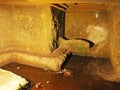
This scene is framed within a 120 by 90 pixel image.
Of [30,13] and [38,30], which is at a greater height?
[30,13]

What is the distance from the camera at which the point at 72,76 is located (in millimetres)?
4656

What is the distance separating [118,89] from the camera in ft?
13.2

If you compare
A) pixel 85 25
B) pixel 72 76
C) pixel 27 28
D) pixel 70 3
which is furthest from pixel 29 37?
pixel 85 25

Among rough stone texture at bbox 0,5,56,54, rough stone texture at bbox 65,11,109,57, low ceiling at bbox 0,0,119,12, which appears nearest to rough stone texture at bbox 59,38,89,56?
rough stone texture at bbox 65,11,109,57

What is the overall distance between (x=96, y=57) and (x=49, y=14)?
2.25 metres

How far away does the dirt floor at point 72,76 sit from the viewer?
13.4 ft

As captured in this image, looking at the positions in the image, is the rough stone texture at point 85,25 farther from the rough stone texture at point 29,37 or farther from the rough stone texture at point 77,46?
the rough stone texture at point 29,37

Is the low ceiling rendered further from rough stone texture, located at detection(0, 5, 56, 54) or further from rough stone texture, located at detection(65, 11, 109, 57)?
rough stone texture, located at detection(65, 11, 109, 57)

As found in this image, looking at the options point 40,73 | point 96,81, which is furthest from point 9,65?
point 96,81

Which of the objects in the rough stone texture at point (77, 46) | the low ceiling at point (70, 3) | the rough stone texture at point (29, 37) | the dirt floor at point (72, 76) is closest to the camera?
the low ceiling at point (70, 3)

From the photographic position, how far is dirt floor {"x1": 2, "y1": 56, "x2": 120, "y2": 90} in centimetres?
408

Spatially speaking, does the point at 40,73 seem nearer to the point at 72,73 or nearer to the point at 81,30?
the point at 72,73

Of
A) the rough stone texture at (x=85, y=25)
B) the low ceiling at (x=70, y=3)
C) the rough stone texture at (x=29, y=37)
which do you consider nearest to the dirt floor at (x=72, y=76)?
the rough stone texture at (x=29, y=37)

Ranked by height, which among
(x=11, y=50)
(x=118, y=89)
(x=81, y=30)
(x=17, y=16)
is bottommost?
(x=118, y=89)
